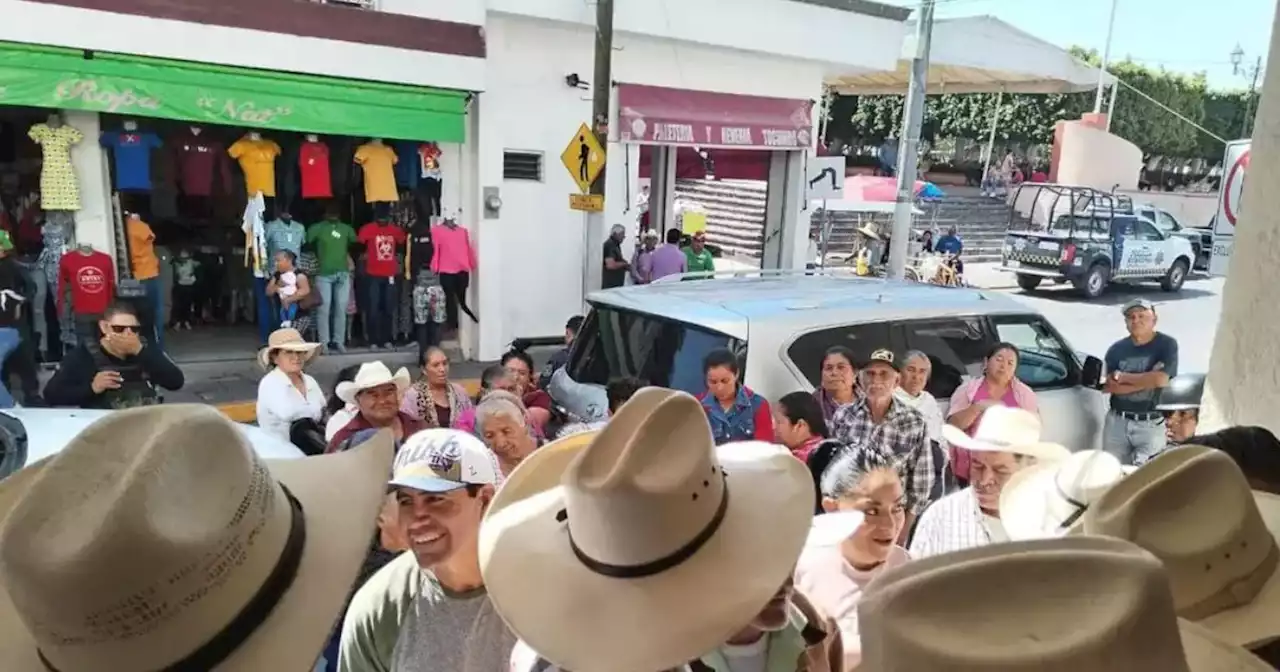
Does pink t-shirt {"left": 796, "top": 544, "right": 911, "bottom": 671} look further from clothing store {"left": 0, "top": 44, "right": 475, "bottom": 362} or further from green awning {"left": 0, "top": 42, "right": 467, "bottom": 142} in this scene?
green awning {"left": 0, "top": 42, "right": 467, "bottom": 142}

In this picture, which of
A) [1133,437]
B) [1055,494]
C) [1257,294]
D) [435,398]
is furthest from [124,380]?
[1133,437]

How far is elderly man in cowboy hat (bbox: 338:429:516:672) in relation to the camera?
2.37m

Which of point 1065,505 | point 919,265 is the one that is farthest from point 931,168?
point 1065,505

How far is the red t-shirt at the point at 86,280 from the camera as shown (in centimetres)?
832

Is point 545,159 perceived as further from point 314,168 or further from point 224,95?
point 224,95

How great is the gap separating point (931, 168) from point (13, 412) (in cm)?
3702

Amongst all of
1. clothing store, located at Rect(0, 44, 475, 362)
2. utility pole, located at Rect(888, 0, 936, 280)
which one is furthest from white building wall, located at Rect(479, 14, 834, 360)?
utility pole, located at Rect(888, 0, 936, 280)

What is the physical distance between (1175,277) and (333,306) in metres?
18.2

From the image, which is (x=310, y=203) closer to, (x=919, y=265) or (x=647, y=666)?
(x=647, y=666)

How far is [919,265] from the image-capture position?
1911cm

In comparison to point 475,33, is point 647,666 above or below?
below

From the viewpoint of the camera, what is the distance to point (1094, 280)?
18484 mm

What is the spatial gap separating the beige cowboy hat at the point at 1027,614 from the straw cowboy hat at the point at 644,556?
63cm

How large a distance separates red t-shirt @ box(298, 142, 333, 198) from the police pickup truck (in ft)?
46.7
